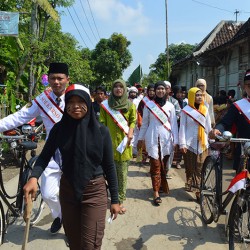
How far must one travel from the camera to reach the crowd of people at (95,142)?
101 inches

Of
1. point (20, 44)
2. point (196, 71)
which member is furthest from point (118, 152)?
point (196, 71)

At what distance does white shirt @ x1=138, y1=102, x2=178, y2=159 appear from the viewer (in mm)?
5348

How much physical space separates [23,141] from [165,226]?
7.03 ft

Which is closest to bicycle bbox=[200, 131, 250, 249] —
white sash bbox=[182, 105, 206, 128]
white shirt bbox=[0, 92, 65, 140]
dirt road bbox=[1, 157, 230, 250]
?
dirt road bbox=[1, 157, 230, 250]

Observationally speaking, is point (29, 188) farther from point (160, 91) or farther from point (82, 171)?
point (160, 91)

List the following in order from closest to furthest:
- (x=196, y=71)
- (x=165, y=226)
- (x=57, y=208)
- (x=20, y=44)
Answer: (x=57, y=208) < (x=165, y=226) < (x=20, y=44) < (x=196, y=71)

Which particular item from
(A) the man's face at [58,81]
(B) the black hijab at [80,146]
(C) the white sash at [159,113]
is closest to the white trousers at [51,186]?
(A) the man's face at [58,81]

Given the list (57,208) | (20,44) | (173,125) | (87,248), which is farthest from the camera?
(20,44)

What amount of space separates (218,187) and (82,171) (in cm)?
210

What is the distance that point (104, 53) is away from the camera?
3662 cm

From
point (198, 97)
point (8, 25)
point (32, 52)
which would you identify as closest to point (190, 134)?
point (198, 97)

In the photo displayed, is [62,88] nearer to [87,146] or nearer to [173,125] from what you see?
[87,146]

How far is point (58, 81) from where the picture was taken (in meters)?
3.83

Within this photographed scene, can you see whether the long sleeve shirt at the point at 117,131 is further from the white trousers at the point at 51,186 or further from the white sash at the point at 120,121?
the white trousers at the point at 51,186
